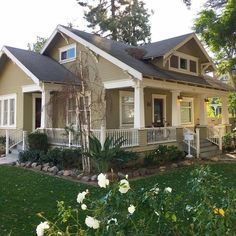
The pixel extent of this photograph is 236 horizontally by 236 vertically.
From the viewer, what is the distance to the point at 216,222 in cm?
266

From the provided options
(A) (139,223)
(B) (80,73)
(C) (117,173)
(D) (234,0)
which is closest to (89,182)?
(C) (117,173)

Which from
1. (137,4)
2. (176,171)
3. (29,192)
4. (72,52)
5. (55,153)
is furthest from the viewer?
(137,4)

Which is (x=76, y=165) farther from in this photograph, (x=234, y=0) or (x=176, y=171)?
(x=234, y=0)

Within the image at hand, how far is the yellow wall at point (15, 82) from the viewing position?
16.7 meters

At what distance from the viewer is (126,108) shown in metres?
16.5

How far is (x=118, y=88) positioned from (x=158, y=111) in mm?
3583

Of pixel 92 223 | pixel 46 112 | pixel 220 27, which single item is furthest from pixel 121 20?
pixel 92 223

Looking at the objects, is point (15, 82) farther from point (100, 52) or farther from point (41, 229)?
point (41, 229)

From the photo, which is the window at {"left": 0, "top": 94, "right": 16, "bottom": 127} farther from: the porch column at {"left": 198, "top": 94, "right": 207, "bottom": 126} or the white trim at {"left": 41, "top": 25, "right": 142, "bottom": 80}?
the porch column at {"left": 198, "top": 94, "right": 207, "bottom": 126}

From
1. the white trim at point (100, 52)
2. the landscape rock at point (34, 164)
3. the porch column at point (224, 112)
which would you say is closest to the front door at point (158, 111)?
the porch column at point (224, 112)

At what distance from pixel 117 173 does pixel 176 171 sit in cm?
227

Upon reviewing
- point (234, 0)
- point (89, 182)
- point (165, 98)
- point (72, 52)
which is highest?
point (234, 0)

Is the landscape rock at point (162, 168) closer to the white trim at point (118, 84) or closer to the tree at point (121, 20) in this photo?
the white trim at point (118, 84)

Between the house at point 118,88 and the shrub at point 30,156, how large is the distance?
1108mm
